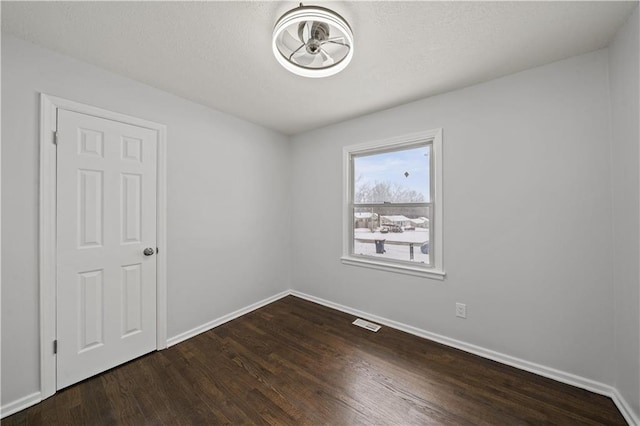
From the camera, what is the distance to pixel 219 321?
2.74 meters

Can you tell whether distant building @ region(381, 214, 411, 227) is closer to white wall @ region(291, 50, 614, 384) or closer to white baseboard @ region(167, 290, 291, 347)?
white wall @ region(291, 50, 614, 384)

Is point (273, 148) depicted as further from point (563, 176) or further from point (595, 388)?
point (595, 388)

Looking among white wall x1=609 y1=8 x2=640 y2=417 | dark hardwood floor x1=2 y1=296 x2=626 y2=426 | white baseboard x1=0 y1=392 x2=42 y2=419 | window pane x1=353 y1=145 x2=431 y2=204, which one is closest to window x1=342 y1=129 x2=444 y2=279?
window pane x1=353 y1=145 x2=431 y2=204

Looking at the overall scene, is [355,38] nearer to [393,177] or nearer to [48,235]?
[393,177]

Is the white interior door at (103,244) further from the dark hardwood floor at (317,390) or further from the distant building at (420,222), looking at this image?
the distant building at (420,222)

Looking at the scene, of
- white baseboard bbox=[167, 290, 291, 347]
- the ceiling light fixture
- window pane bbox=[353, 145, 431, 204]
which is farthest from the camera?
window pane bbox=[353, 145, 431, 204]

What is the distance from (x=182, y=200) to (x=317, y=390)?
7.01 feet

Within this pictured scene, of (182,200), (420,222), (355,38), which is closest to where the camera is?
(355,38)

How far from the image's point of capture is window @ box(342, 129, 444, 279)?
2486 millimetres

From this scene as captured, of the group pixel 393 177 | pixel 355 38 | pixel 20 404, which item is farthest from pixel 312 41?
pixel 20 404

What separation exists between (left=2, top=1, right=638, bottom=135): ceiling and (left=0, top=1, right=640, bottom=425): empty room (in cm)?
2

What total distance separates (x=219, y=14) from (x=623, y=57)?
8.36 feet

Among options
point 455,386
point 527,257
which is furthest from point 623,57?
point 455,386

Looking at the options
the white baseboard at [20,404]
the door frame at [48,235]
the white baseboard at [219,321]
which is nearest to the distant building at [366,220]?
the white baseboard at [219,321]
